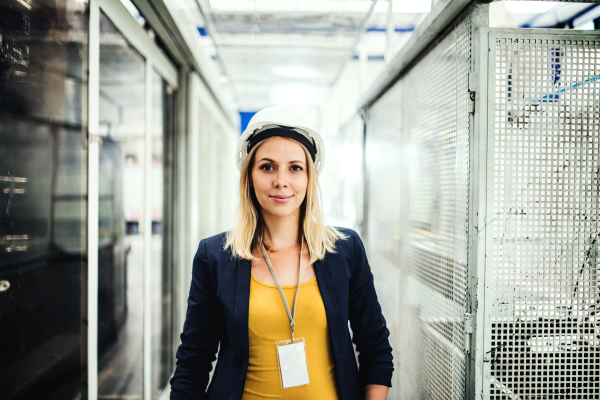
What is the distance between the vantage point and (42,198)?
1122mm

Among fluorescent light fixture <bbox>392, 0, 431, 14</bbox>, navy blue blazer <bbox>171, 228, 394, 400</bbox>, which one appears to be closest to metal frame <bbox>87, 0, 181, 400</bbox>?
navy blue blazer <bbox>171, 228, 394, 400</bbox>

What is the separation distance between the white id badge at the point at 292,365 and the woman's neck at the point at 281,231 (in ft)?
1.19

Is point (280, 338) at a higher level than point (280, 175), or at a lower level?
lower

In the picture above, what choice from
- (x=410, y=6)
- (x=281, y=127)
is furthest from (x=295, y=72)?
(x=281, y=127)

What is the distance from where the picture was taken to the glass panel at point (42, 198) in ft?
3.19

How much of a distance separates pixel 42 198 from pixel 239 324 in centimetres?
80

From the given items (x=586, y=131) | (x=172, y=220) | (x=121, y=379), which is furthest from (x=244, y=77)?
(x=586, y=131)

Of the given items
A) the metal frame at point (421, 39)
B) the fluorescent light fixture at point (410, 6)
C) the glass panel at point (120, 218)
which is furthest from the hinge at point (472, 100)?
the fluorescent light fixture at point (410, 6)

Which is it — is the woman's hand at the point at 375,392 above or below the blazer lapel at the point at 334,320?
below

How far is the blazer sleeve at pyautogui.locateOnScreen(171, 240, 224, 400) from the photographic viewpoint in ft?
3.69

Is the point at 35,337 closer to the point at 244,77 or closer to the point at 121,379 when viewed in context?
the point at 121,379

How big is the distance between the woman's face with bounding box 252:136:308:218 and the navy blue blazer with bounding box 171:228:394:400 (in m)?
0.23

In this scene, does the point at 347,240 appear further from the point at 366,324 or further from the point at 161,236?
the point at 161,236

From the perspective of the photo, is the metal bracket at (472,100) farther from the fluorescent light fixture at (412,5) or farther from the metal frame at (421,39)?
the fluorescent light fixture at (412,5)
